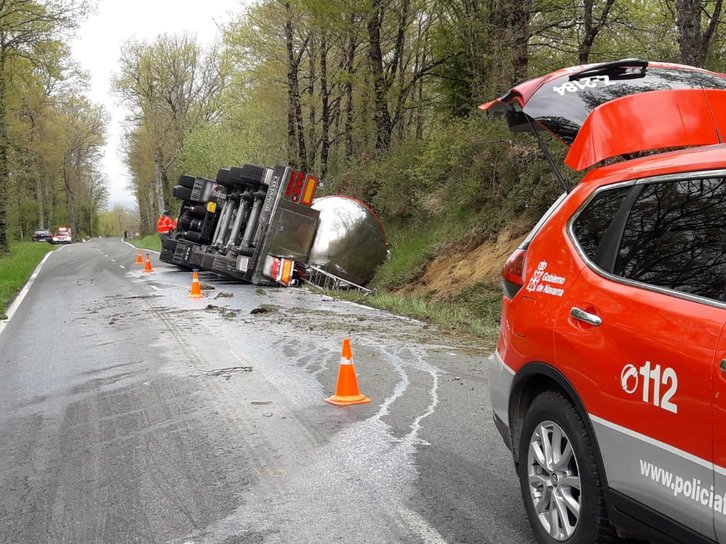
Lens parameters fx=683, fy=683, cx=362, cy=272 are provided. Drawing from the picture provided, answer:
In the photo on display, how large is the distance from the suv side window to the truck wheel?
0.71 meters

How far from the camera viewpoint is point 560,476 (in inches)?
121

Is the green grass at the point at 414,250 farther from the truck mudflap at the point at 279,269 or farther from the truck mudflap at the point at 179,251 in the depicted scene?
the truck mudflap at the point at 179,251

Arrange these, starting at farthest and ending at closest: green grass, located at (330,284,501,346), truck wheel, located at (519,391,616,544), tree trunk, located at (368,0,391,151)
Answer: tree trunk, located at (368,0,391,151) → green grass, located at (330,284,501,346) → truck wheel, located at (519,391,616,544)

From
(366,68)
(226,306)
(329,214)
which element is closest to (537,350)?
(226,306)

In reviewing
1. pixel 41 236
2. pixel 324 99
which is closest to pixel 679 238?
pixel 324 99

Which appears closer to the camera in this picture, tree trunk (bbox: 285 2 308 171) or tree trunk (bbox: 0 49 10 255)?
tree trunk (bbox: 285 2 308 171)

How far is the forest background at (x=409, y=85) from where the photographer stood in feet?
48.5

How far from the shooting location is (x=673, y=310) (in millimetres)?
2547

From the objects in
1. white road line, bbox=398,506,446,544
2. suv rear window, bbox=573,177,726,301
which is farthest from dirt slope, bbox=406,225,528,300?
suv rear window, bbox=573,177,726,301

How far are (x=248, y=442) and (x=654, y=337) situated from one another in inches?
134

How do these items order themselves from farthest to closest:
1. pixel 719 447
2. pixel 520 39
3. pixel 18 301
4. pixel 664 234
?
1. pixel 18 301
2. pixel 520 39
3. pixel 664 234
4. pixel 719 447

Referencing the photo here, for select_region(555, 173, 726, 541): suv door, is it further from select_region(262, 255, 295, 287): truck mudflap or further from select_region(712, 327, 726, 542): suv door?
select_region(262, 255, 295, 287): truck mudflap

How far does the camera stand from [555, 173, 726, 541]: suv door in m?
2.36

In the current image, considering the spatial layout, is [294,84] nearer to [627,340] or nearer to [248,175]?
[248,175]
